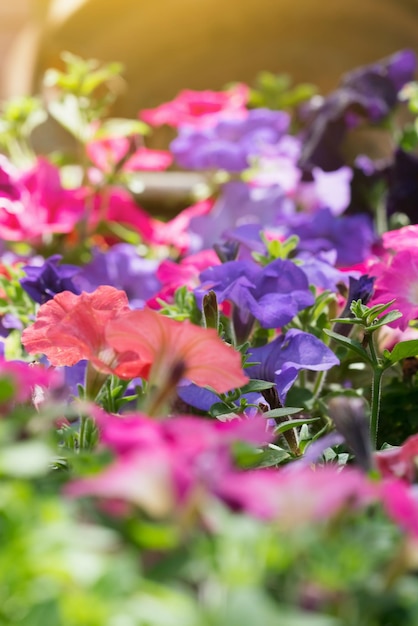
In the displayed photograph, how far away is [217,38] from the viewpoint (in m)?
1.79

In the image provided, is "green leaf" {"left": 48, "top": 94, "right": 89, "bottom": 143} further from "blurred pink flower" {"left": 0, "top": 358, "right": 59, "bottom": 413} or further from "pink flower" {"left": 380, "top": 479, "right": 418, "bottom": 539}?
"pink flower" {"left": 380, "top": 479, "right": 418, "bottom": 539}

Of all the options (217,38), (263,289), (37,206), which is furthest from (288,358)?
(217,38)

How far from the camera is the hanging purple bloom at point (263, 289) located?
564mm

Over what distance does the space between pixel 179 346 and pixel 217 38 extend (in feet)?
4.89

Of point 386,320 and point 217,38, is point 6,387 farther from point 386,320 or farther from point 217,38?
point 217,38

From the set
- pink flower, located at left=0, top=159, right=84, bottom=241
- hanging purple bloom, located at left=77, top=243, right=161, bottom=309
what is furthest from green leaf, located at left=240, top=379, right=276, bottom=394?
pink flower, located at left=0, top=159, right=84, bottom=241

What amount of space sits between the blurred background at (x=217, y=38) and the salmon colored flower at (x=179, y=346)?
1368 millimetres

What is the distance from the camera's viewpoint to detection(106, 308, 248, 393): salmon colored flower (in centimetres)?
40

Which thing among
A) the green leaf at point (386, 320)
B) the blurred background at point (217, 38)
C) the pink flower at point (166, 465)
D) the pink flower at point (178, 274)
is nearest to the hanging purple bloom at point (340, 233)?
the pink flower at point (178, 274)

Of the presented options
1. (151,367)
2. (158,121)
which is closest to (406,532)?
(151,367)

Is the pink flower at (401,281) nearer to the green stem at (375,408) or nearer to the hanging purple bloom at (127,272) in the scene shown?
the green stem at (375,408)

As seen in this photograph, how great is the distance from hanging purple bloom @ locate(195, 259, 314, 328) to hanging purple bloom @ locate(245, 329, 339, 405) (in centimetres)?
1

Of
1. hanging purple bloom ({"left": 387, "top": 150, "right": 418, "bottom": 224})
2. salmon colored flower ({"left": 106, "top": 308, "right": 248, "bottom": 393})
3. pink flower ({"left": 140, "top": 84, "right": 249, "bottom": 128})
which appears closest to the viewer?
salmon colored flower ({"left": 106, "top": 308, "right": 248, "bottom": 393})

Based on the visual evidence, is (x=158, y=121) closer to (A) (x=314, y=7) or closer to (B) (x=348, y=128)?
(B) (x=348, y=128)
